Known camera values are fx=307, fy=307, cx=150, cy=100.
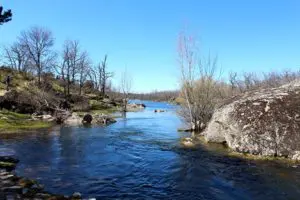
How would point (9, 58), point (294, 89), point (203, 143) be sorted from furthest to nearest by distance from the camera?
point (9, 58) → point (203, 143) → point (294, 89)

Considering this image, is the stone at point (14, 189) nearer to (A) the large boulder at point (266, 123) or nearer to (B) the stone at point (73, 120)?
(A) the large boulder at point (266, 123)

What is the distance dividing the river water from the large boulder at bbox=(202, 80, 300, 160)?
53.5 inches

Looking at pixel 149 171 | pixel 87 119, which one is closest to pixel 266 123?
pixel 149 171

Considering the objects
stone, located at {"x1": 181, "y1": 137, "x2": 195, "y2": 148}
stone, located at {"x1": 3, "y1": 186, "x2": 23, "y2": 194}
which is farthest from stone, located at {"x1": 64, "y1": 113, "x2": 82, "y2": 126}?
stone, located at {"x1": 3, "y1": 186, "x2": 23, "y2": 194}

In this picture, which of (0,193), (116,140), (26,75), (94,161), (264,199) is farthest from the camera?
(26,75)

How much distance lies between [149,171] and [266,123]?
24.1ft

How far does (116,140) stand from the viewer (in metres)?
23.5

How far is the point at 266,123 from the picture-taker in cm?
1697

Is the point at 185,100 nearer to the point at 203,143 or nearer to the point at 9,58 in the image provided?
the point at 203,143

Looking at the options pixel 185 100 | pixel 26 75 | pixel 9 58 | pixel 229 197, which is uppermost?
pixel 9 58

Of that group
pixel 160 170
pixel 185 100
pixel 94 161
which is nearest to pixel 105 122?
pixel 185 100

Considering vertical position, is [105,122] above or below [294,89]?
below

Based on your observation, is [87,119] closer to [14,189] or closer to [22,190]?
[14,189]

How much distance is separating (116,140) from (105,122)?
14.0 m
